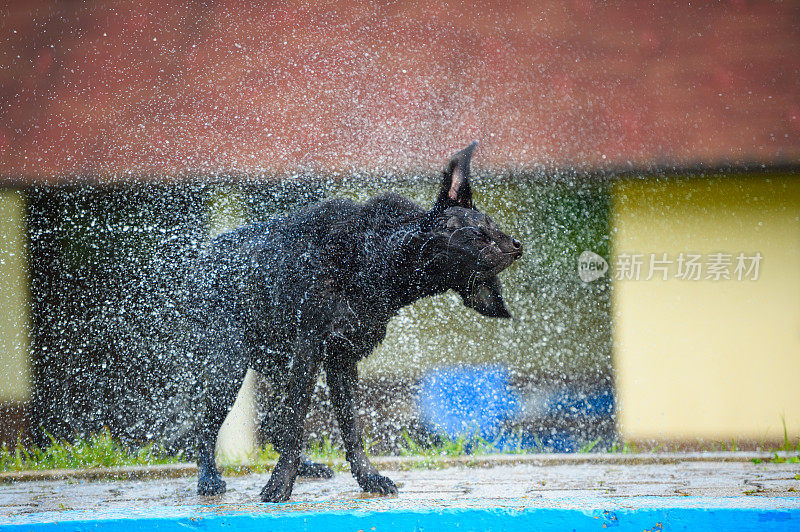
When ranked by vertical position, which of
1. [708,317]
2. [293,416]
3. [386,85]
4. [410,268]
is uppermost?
[386,85]

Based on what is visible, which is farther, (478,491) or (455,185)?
(478,491)

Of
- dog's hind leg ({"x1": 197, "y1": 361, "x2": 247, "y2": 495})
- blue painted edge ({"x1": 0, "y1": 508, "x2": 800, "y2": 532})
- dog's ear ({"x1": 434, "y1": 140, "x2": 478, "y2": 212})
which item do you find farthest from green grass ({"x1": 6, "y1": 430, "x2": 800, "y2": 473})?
dog's ear ({"x1": 434, "y1": 140, "x2": 478, "y2": 212})

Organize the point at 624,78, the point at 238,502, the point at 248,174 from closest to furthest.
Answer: the point at 238,502 < the point at 248,174 < the point at 624,78

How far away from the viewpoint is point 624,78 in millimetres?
5633

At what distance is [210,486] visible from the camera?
3.45 m

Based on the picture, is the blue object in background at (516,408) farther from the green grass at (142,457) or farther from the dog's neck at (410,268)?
the dog's neck at (410,268)

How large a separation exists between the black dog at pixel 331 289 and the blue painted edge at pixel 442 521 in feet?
1.20

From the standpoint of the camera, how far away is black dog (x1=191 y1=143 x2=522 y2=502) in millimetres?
3031

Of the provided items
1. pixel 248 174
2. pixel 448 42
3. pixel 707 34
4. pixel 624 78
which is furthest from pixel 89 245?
pixel 707 34

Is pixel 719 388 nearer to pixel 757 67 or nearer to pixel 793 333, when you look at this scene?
pixel 793 333

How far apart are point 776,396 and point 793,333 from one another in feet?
1.72

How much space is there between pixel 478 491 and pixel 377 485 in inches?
17.9

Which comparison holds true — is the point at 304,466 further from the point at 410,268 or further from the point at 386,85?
the point at 386,85

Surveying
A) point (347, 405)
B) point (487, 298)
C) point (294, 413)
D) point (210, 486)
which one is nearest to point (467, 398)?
point (347, 405)
